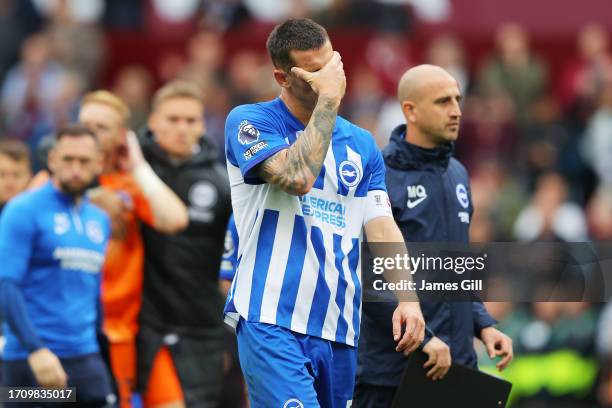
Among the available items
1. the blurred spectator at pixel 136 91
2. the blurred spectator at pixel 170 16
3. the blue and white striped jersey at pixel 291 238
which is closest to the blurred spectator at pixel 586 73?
the blurred spectator at pixel 170 16

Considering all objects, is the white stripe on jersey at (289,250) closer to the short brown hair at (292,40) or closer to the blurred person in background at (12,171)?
the short brown hair at (292,40)

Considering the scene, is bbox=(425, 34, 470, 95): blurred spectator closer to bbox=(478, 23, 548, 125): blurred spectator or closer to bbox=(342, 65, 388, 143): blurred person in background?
bbox=(478, 23, 548, 125): blurred spectator

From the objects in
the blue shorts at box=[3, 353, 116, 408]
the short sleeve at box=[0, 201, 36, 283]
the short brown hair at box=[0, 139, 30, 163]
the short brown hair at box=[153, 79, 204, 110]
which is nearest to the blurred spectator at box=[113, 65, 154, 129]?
the short brown hair at box=[0, 139, 30, 163]

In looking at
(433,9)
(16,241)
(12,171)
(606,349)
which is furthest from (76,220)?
(433,9)

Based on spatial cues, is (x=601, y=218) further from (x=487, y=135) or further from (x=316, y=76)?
(x=316, y=76)

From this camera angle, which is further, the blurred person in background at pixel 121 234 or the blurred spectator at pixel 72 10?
the blurred spectator at pixel 72 10

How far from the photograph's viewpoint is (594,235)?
16.5m

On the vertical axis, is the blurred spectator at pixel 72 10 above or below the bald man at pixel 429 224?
above

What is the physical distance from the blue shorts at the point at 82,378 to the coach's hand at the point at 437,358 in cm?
269

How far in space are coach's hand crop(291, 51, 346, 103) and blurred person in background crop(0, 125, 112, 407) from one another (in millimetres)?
2853

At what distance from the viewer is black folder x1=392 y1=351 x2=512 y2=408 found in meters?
7.52

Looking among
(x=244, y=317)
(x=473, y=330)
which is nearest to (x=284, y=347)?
(x=244, y=317)

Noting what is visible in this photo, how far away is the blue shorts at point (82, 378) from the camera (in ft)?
29.4

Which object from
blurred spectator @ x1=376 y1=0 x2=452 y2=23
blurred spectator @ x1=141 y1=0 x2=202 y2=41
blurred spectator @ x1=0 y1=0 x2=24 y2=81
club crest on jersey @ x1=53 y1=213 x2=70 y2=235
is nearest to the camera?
club crest on jersey @ x1=53 y1=213 x2=70 y2=235
